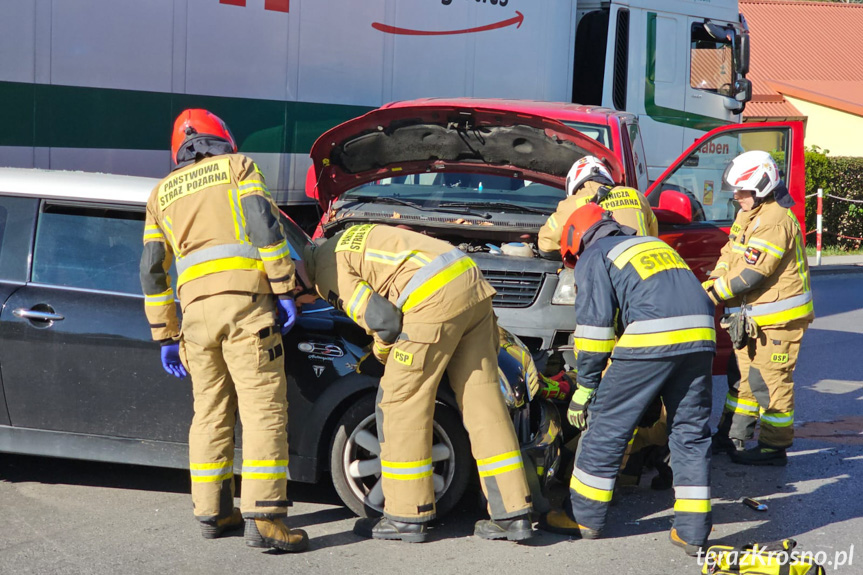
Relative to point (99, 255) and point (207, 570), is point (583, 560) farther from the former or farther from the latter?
point (99, 255)

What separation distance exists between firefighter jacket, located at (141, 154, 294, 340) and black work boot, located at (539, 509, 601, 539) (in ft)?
5.41

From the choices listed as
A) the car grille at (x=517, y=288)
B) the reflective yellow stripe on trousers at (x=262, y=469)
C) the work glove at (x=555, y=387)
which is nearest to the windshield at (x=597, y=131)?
the car grille at (x=517, y=288)

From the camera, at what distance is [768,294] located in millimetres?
5930

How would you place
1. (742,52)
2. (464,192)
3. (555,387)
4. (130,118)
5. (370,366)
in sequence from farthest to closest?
(742,52) → (130,118) → (464,192) → (555,387) → (370,366)

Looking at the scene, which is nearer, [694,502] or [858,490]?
[694,502]

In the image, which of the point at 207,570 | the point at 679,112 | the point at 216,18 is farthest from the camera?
the point at 679,112

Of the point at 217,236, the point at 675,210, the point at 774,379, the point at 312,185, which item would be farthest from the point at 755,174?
the point at 217,236

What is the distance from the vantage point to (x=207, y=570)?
4176 millimetres

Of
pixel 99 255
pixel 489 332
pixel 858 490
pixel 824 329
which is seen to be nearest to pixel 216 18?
pixel 99 255

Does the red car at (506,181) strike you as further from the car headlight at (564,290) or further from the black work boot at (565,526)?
the black work boot at (565,526)

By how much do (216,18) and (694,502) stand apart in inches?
232

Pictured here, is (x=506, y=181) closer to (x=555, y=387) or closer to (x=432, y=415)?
(x=555, y=387)

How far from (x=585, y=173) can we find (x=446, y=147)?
981 millimetres

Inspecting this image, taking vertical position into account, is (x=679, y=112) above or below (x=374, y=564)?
above
